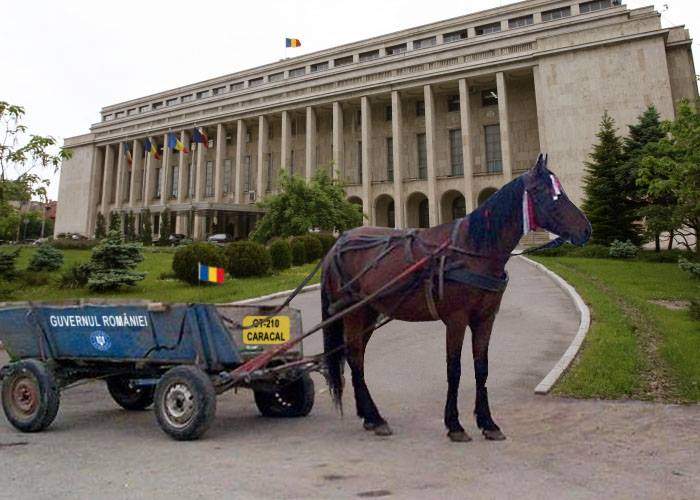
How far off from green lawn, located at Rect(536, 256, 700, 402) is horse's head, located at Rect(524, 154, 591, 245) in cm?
294

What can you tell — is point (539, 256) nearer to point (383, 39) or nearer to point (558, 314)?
point (558, 314)

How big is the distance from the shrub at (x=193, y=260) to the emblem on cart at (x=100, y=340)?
13.9 meters

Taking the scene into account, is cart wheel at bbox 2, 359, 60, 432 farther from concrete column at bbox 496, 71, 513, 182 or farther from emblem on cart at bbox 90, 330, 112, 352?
Answer: concrete column at bbox 496, 71, 513, 182

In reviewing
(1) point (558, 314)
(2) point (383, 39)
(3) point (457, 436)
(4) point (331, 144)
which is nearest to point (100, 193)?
(4) point (331, 144)

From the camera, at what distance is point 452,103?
54.2m

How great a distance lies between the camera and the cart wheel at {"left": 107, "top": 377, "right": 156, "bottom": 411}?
684 centimetres

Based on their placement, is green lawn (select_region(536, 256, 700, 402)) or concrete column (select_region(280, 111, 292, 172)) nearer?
green lawn (select_region(536, 256, 700, 402))

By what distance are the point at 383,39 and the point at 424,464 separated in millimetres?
64344

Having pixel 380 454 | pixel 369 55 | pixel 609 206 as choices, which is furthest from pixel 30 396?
pixel 369 55

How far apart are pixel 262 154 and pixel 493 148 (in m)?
26.6

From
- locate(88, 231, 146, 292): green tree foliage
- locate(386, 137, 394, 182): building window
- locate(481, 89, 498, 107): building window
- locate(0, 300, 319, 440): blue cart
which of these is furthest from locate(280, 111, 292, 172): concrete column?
locate(0, 300, 319, 440): blue cart

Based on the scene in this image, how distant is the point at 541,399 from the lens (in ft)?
21.5

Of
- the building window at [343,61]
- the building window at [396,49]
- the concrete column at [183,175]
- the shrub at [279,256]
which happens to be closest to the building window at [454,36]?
the building window at [396,49]

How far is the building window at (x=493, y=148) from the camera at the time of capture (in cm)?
5050
